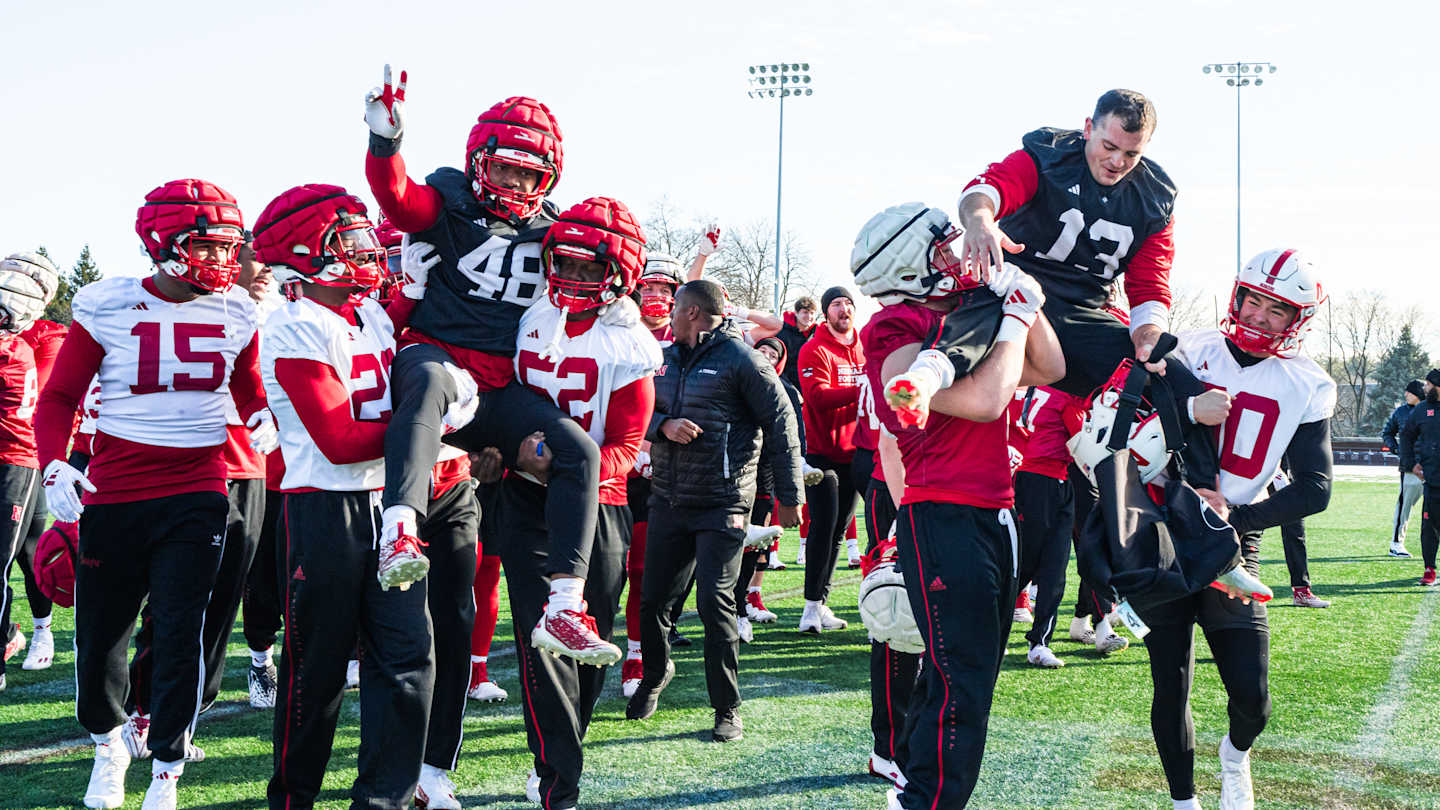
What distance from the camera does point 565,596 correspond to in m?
3.96

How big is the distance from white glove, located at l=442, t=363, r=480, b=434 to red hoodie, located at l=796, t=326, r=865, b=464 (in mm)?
4937

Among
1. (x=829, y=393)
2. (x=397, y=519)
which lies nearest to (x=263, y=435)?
(x=397, y=519)

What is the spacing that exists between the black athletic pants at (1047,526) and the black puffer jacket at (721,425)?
148 centimetres

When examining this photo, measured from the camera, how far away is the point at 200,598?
453cm

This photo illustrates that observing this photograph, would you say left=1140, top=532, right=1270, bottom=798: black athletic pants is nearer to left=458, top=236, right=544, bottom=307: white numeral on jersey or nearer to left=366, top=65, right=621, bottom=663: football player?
left=366, top=65, right=621, bottom=663: football player

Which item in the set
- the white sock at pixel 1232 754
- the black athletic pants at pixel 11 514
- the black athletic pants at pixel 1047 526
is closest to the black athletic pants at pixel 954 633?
the white sock at pixel 1232 754

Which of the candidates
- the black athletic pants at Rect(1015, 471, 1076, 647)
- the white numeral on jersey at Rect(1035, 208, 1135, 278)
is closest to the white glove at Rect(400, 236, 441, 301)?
the white numeral on jersey at Rect(1035, 208, 1135, 278)

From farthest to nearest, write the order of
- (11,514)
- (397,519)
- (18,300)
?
(18,300) → (11,514) → (397,519)

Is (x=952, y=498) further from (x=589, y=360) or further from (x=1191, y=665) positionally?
(x=589, y=360)

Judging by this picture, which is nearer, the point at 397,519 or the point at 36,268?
the point at 397,519

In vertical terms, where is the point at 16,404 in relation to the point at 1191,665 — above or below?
above

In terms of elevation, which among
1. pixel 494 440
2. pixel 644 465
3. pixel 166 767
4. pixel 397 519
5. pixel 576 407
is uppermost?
pixel 576 407

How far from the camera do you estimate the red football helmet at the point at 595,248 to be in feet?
13.7

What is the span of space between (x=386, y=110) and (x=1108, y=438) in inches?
108
